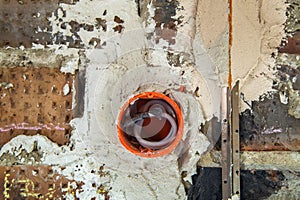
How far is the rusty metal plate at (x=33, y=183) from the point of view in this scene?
682 millimetres

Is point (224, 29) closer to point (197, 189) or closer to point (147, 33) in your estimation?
point (147, 33)

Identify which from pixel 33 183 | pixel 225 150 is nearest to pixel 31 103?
pixel 33 183

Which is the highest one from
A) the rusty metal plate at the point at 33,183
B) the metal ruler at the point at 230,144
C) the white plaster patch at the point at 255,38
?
the white plaster patch at the point at 255,38

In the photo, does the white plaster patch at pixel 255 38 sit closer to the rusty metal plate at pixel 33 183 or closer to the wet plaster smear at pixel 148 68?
the wet plaster smear at pixel 148 68

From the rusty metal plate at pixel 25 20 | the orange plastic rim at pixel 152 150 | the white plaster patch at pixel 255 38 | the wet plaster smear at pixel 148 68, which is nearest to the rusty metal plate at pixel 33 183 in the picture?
the wet plaster smear at pixel 148 68

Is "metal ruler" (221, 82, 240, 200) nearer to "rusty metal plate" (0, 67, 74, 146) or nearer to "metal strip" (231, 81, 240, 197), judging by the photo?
"metal strip" (231, 81, 240, 197)

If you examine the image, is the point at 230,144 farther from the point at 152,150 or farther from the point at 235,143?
the point at 152,150

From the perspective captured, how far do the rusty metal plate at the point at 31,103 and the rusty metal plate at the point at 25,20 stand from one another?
58 mm

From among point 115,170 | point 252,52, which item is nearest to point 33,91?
point 115,170

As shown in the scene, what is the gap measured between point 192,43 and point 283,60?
0.18m

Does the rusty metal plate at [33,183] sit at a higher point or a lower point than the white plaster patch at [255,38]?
lower

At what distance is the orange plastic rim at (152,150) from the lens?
650mm

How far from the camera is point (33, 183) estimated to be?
0.69 meters

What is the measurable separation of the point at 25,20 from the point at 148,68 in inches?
9.9
